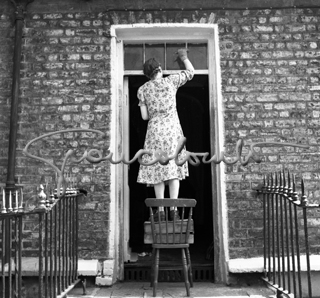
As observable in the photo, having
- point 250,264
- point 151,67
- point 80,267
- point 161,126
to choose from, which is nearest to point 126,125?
point 161,126

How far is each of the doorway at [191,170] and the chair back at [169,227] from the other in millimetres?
1117

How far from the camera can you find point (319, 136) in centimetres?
508

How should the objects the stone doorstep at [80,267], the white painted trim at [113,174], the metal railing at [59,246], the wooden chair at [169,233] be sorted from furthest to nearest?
the white painted trim at [113,174], the stone doorstep at [80,267], the wooden chair at [169,233], the metal railing at [59,246]

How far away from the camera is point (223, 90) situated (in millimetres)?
5148

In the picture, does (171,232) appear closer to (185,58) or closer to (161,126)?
(161,126)

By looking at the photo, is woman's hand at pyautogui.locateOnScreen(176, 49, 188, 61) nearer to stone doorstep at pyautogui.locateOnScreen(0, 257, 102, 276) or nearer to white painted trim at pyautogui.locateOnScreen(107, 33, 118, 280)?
white painted trim at pyautogui.locateOnScreen(107, 33, 118, 280)

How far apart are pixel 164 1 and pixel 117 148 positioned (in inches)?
73.0

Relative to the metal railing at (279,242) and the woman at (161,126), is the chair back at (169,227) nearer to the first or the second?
the woman at (161,126)

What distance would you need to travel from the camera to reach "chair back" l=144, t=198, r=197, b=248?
4320 millimetres

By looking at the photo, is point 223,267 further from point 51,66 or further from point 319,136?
point 51,66

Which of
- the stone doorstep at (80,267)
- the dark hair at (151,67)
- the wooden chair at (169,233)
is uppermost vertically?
the dark hair at (151,67)

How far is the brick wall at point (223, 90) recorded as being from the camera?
16.3ft

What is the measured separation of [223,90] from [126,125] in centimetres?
122

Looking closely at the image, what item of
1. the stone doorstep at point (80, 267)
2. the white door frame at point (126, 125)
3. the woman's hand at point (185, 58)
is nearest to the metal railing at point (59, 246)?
the stone doorstep at point (80, 267)
